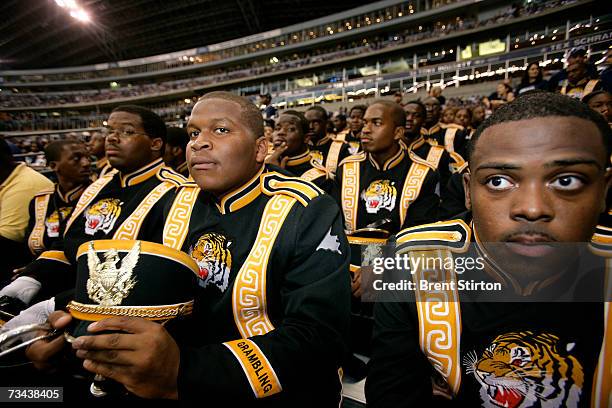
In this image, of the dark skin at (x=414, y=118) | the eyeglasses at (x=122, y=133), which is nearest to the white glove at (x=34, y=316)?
the eyeglasses at (x=122, y=133)

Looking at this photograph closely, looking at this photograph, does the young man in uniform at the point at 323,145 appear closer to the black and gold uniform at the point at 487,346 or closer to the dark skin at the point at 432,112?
the dark skin at the point at 432,112

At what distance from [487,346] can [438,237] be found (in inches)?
16.3

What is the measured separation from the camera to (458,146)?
22.0ft

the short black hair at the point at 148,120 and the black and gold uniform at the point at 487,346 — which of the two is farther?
the short black hair at the point at 148,120

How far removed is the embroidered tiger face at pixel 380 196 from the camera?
133 inches

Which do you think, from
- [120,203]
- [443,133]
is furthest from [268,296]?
[443,133]

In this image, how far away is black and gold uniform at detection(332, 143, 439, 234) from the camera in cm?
330

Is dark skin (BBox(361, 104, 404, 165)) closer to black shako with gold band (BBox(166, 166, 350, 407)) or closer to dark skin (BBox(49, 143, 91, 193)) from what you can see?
black shako with gold band (BBox(166, 166, 350, 407))

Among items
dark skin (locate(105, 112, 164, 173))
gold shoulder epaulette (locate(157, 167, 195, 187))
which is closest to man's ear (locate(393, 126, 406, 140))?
gold shoulder epaulette (locate(157, 167, 195, 187))

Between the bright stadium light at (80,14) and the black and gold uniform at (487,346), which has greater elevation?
the bright stadium light at (80,14)

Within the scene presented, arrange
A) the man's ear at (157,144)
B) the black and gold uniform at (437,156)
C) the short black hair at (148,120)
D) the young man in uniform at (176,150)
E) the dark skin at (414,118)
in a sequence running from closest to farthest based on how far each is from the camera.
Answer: the short black hair at (148,120) → the man's ear at (157,144) → the young man in uniform at (176,150) → the black and gold uniform at (437,156) → the dark skin at (414,118)

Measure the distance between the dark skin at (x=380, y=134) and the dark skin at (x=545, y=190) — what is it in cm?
248

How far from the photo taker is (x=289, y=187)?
1.69 metres

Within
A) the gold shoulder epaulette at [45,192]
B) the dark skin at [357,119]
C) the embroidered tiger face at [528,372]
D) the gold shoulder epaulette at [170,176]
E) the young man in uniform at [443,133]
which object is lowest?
the embroidered tiger face at [528,372]
